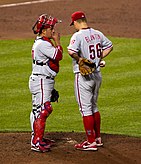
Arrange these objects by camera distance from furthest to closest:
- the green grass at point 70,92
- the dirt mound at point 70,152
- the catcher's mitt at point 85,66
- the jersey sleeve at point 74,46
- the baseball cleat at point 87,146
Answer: the green grass at point 70,92
the baseball cleat at point 87,146
the jersey sleeve at point 74,46
the catcher's mitt at point 85,66
the dirt mound at point 70,152

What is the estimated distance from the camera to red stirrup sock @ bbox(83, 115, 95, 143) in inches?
366

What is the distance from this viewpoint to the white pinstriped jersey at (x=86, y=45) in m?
9.16

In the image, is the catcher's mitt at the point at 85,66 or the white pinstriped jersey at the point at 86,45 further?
the white pinstriped jersey at the point at 86,45

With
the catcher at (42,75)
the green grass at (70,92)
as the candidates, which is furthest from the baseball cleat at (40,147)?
the green grass at (70,92)

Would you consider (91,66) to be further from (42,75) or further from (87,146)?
(87,146)

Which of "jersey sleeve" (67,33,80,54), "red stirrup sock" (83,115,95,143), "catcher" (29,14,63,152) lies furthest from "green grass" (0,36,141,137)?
"jersey sleeve" (67,33,80,54)

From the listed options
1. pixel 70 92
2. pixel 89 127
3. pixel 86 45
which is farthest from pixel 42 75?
pixel 70 92

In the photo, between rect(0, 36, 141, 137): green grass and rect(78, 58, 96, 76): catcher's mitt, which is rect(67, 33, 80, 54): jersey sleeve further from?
rect(0, 36, 141, 137): green grass

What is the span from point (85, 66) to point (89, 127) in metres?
0.87

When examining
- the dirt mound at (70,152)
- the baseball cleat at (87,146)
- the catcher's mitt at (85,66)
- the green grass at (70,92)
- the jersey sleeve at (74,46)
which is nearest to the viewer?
the dirt mound at (70,152)

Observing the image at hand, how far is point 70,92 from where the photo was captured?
14492 millimetres

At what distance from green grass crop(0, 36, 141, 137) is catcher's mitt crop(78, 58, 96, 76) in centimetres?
232

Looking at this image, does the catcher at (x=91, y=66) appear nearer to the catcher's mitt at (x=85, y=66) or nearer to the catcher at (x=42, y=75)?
the catcher's mitt at (x=85, y=66)

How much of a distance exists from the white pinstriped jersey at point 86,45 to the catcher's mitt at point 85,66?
17 cm
